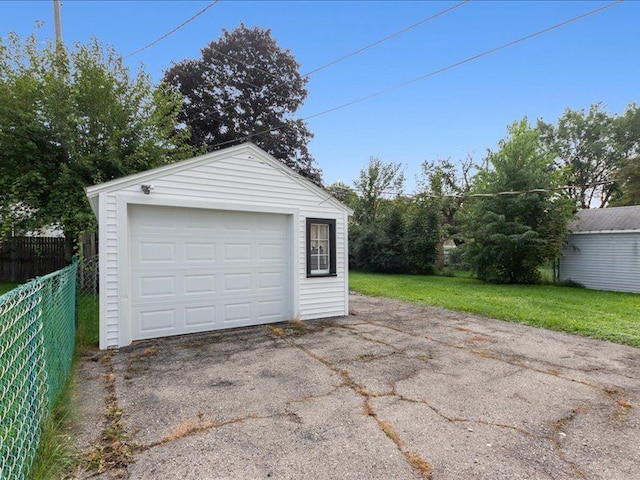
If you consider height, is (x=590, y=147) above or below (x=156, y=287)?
above

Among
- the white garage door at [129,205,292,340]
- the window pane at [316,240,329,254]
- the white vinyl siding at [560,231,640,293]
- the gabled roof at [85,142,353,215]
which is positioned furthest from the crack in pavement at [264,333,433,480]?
the white vinyl siding at [560,231,640,293]

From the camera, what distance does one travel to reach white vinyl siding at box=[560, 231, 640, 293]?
11.9 meters

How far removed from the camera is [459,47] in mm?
6543

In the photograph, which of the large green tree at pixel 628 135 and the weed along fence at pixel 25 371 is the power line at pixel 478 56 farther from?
the large green tree at pixel 628 135

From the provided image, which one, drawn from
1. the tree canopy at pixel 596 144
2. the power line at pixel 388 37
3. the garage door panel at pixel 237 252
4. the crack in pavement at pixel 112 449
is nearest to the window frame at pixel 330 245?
the garage door panel at pixel 237 252

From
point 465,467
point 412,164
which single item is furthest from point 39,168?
point 412,164

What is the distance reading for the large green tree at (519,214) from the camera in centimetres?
1319

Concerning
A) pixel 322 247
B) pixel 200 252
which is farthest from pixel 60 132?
pixel 322 247

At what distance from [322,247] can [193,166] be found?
2902 mm

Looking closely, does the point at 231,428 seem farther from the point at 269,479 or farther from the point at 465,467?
the point at 465,467

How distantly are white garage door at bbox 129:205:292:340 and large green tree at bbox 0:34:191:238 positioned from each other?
403 cm

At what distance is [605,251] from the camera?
12773 mm

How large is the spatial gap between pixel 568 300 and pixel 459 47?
7389mm

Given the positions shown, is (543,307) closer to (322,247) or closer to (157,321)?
(322,247)
